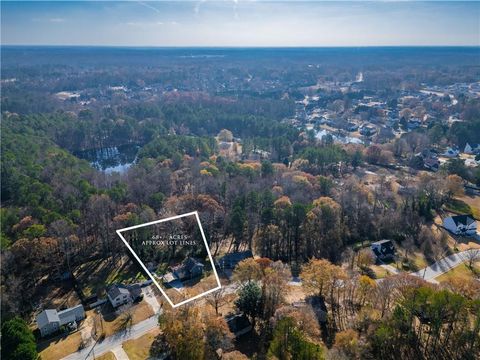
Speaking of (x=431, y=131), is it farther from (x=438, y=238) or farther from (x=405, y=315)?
(x=405, y=315)

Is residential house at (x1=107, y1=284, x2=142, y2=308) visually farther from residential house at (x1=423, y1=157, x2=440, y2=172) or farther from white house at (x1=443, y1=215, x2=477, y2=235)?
residential house at (x1=423, y1=157, x2=440, y2=172)

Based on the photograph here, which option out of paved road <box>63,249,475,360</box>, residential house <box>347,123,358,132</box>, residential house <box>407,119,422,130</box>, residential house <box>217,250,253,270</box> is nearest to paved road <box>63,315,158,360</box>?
paved road <box>63,249,475,360</box>

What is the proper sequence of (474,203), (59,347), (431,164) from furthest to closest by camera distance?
(431,164)
(474,203)
(59,347)

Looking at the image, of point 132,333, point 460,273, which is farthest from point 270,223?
point 460,273

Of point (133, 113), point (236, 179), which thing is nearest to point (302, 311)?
point (236, 179)

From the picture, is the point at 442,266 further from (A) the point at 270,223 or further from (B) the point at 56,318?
(B) the point at 56,318

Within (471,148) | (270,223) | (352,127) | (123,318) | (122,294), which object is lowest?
(352,127)
